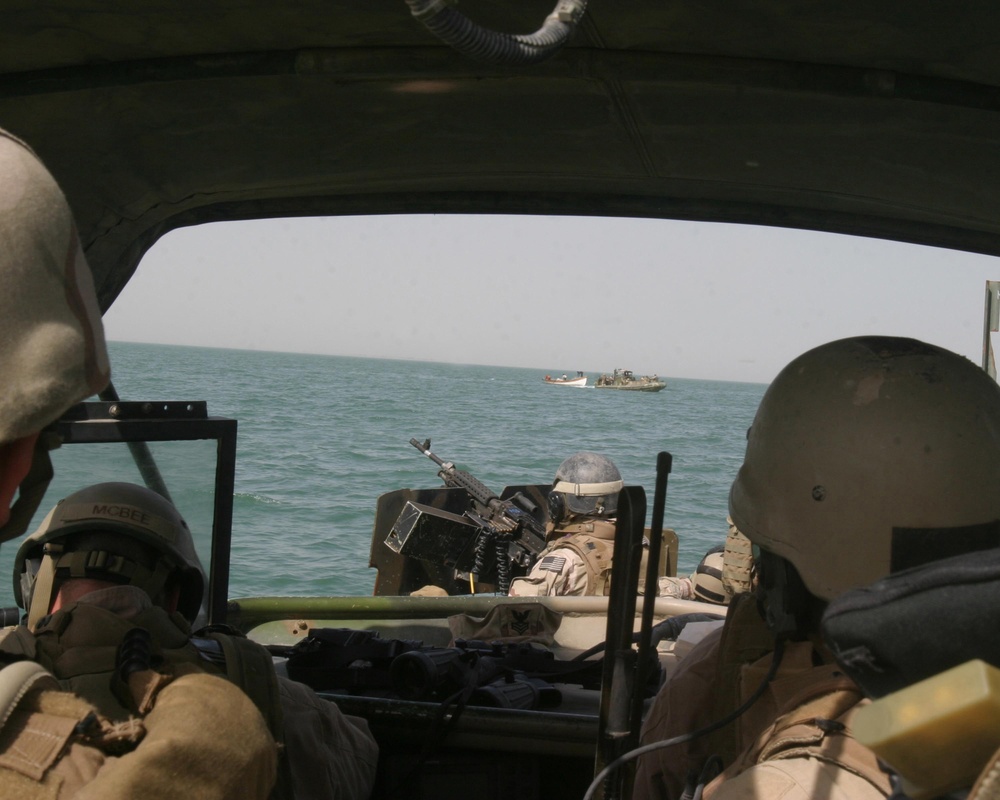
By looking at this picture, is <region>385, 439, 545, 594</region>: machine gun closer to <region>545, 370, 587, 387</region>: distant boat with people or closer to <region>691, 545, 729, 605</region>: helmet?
<region>691, 545, 729, 605</region>: helmet

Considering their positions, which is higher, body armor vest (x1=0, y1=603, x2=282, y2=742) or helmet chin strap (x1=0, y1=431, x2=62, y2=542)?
helmet chin strap (x1=0, y1=431, x2=62, y2=542)

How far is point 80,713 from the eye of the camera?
49.7 inches

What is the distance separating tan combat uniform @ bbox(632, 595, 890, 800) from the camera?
4.46ft

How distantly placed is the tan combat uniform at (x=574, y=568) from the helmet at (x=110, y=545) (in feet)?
13.0

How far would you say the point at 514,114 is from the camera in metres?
2.41

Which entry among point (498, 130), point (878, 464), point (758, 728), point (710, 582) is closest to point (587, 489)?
point (710, 582)

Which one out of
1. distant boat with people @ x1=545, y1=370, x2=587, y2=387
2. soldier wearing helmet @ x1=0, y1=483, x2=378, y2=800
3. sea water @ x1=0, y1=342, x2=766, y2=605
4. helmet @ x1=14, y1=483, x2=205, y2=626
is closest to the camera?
soldier wearing helmet @ x1=0, y1=483, x2=378, y2=800

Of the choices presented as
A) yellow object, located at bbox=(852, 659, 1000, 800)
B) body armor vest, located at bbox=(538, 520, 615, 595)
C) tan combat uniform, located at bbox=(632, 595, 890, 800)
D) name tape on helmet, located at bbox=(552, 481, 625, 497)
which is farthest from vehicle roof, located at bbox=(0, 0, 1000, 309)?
name tape on helmet, located at bbox=(552, 481, 625, 497)

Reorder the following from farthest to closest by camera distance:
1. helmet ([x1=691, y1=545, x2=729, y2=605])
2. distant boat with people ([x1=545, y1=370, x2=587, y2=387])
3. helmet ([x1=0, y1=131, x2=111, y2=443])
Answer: distant boat with people ([x1=545, y1=370, x2=587, y2=387]) < helmet ([x1=691, y1=545, x2=729, y2=605]) < helmet ([x1=0, y1=131, x2=111, y2=443])

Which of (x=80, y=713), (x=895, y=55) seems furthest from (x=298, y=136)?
(x=80, y=713)

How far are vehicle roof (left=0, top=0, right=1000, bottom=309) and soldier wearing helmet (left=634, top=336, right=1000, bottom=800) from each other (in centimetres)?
58

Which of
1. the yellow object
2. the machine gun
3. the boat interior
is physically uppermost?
the boat interior

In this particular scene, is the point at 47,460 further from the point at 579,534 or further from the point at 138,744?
the point at 579,534

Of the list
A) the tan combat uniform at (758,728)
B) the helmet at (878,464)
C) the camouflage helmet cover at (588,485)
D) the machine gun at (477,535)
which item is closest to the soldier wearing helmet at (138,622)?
the tan combat uniform at (758,728)
